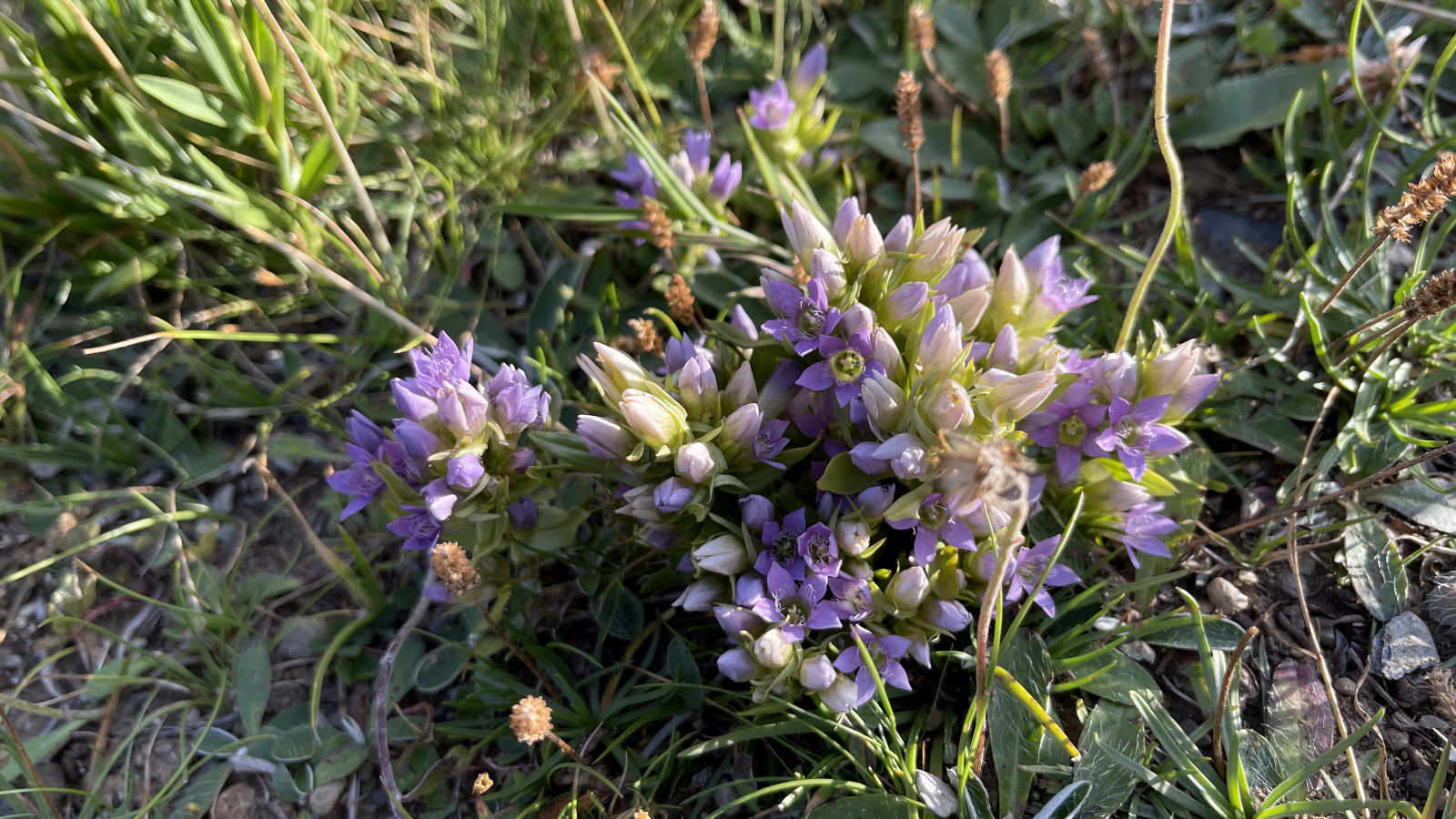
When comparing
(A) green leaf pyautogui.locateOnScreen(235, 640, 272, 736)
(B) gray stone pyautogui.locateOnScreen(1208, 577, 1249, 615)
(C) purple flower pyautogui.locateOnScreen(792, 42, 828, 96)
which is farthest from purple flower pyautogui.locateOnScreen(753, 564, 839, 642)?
(C) purple flower pyautogui.locateOnScreen(792, 42, 828, 96)

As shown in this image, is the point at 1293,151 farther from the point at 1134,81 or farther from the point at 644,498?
the point at 644,498

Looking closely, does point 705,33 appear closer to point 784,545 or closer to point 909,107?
point 909,107

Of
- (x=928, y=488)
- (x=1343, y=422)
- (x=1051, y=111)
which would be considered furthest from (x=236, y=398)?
(x=1343, y=422)

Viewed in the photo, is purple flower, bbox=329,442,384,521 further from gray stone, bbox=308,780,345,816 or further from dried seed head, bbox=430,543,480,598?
gray stone, bbox=308,780,345,816

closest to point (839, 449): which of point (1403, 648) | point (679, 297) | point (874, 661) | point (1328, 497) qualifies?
point (874, 661)

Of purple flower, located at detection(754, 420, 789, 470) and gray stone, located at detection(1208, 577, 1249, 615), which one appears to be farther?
gray stone, located at detection(1208, 577, 1249, 615)

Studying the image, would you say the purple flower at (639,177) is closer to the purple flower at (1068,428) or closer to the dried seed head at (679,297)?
the dried seed head at (679,297)
